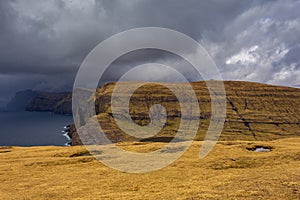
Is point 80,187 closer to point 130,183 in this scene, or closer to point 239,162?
point 130,183

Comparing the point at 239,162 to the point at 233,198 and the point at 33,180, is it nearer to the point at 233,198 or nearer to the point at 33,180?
the point at 233,198

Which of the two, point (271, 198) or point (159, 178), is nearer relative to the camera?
point (271, 198)

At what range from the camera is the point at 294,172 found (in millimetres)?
37375

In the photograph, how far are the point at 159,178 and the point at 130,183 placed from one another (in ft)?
13.9

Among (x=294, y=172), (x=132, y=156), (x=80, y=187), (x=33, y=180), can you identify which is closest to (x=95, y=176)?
(x=80, y=187)

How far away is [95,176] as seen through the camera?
41.6 meters

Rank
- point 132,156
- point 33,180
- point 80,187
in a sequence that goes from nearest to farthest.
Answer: point 80,187 < point 33,180 < point 132,156

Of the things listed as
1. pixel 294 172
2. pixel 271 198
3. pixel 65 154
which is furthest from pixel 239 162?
pixel 65 154

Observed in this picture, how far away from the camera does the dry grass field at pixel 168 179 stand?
30745 millimetres


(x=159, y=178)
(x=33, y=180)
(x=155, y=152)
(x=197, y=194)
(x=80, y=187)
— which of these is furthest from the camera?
(x=155, y=152)

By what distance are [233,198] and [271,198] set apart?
367cm

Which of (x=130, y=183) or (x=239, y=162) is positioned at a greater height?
(x=239, y=162)

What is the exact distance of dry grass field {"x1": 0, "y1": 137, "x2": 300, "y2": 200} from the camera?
30745mm

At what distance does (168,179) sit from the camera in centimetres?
3775
